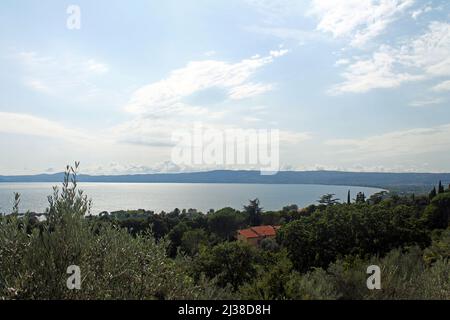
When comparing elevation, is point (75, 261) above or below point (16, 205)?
below

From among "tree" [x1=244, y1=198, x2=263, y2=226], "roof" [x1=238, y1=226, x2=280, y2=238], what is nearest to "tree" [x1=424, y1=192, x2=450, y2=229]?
"roof" [x1=238, y1=226, x2=280, y2=238]

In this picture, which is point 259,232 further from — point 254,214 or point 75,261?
point 75,261

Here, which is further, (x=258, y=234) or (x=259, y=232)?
(x=259, y=232)

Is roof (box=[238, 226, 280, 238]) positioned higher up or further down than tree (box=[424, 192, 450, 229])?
further down

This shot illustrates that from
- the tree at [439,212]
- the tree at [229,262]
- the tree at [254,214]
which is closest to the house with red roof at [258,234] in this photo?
the tree at [254,214]

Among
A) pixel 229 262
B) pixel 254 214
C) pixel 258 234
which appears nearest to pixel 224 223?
pixel 258 234

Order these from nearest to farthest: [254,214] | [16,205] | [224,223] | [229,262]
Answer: [16,205], [229,262], [224,223], [254,214]

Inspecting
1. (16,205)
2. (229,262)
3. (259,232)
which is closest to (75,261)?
(16,205)

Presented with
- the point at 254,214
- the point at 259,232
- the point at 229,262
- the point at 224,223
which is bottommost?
the point at 259,232

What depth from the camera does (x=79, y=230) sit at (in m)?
4.98

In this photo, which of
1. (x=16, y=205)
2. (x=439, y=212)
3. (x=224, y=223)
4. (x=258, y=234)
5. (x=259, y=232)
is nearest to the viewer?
(x=16, y=205)

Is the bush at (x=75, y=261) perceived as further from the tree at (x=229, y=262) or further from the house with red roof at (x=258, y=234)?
the house with red roof at (x=258, y=234)

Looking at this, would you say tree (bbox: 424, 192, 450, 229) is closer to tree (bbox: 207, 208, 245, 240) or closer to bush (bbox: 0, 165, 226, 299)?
tree (bbox: 207, 208, 245, 240)
